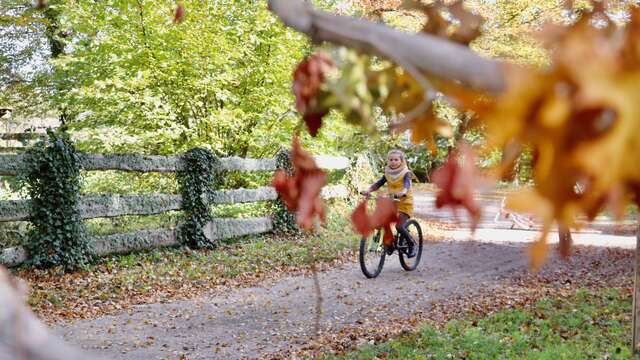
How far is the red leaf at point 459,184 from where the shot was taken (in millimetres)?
756

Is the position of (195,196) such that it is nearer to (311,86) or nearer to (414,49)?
(311,86)

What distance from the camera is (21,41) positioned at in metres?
18.7

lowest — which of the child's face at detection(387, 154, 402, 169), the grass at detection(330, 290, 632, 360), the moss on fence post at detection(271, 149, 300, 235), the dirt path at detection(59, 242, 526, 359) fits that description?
the dirt path at detection(59, 242, 526, 359)

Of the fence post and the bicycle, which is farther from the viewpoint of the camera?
the bicycle

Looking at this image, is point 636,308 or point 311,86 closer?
point 311,86

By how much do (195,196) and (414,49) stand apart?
433 inches

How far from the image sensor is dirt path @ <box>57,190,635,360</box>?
611cm

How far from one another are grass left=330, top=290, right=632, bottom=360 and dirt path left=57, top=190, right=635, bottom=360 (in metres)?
0.93

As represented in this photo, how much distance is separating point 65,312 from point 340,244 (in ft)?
19.0

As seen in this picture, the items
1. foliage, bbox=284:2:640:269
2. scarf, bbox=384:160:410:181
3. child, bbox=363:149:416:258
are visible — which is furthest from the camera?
scarf, bbox=384:160:410:181

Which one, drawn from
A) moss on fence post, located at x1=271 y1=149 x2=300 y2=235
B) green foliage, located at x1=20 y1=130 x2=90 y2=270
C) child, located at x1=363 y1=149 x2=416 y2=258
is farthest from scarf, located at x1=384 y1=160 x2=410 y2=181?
moss on fence post, located at x1=271 y1=149 x2=300 y2=235

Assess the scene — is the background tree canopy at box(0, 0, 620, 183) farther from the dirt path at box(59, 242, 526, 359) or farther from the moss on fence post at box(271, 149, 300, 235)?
the dirt path at box(59, 242, 526, 359)

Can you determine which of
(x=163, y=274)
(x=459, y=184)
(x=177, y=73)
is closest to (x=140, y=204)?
(x=163, y=274)

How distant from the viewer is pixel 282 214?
13.4 metres
